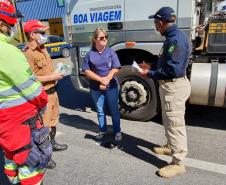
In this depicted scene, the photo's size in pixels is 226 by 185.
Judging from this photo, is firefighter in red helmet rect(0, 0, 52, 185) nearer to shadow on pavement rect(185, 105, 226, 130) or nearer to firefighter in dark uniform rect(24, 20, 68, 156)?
firefighter in dark uniform rect(24, 20, 68, 156)

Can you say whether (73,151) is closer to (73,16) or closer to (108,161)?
(108,161)

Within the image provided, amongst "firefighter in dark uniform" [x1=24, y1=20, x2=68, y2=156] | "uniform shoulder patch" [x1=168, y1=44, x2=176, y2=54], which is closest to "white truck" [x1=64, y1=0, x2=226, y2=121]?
"uniform shoulder patch" [x1=168, y1=44, x2=176, y2=54]

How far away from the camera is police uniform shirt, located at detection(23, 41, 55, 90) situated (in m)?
3.39

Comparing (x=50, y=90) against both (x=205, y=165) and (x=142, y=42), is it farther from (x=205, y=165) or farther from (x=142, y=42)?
(x=205, y=165)

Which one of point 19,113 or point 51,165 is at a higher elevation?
point 19,113

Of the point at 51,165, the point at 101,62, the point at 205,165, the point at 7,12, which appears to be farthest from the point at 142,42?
the point at 7,12

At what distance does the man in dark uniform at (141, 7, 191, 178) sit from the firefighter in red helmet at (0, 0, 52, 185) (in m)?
1.41

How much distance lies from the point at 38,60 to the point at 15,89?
134cm

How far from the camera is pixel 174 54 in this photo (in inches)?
118

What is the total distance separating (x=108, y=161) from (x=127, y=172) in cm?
37

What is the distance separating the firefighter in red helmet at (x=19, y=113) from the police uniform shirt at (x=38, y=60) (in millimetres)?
1089

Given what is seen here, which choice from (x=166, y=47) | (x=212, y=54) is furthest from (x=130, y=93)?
(x=166, y=47)

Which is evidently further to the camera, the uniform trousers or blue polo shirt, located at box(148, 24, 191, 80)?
the uniform trousers

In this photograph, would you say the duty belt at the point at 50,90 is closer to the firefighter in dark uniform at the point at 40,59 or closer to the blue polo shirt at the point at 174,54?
the firefighter in dark uniform at the point at 40,59
